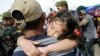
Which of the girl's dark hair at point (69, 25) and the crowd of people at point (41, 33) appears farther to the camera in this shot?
the girl's dark hair at point (69, 25)

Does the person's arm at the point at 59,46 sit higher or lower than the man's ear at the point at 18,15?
lower

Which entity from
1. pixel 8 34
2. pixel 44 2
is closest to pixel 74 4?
pixel 44 2

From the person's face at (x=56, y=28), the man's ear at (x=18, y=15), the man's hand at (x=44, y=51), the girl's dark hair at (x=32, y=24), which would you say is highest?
the man's ear at (x=18, y=15)

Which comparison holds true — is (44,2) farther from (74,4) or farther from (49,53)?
(49,53)

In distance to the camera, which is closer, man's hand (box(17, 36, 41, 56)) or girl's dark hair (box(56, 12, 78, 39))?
man's hand (box(17, 36, 41, 56))

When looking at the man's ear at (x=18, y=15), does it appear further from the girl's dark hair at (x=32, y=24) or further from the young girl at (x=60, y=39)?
the young girl at (x=60, y=39)

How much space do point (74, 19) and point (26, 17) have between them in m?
0.39

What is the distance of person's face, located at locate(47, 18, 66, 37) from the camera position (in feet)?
10.2

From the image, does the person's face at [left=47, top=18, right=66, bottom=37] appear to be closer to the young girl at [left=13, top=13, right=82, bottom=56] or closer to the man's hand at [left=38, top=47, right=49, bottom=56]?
the young girl at [left=13, top=13, right=82, bottom=56]

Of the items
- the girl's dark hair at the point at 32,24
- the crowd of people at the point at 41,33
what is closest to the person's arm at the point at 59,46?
the crowd of people at the point at 41,33

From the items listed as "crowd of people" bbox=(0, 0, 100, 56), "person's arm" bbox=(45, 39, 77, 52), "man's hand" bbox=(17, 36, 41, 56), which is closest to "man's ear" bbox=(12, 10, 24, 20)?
"crowd of people" bbox=(0, 0, 100, 56)

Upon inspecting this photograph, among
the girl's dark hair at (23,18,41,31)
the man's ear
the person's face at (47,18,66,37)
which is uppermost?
the man's ear

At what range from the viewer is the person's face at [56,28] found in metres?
3.10

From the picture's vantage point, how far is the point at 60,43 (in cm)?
299
